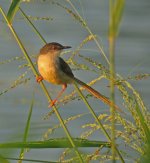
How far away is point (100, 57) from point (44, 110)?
2167 mm

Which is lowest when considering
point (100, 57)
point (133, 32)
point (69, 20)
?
point (100, 57)

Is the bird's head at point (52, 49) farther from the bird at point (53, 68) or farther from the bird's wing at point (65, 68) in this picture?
the bird's wing at point (65, 68)

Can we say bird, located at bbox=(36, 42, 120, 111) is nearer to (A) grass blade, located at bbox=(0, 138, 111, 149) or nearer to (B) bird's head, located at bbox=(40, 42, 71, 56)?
(B) bird's head, located at bbox=(40, 42, 71, 56)

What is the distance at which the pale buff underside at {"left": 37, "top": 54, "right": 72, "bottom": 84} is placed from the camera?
561cm

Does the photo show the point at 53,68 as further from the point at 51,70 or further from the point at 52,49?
the point at 52,49

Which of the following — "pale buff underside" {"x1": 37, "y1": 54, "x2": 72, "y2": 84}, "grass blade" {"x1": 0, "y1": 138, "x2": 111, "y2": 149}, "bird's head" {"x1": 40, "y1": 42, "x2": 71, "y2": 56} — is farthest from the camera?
"bird's head" {"x1": 40, "y1": 42, "x2": 71, "y2": 56}

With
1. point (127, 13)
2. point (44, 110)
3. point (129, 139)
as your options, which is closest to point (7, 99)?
point (44, 110)

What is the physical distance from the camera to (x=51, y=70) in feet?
18.7

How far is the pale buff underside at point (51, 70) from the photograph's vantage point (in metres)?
5.61

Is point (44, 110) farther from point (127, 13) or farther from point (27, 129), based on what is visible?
point (27, 129)

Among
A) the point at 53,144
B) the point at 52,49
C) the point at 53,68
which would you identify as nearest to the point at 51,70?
the point at 53,68

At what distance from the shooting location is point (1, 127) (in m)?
9.98

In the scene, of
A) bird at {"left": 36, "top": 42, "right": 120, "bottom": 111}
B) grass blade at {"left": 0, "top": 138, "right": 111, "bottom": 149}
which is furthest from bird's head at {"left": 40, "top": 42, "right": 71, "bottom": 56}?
grass blade at {"left": 0, "top": 138, "right": 111, "bottom": 149}

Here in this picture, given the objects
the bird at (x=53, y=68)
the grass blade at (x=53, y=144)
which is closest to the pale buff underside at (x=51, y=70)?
the bird at (x=53, y=68)
